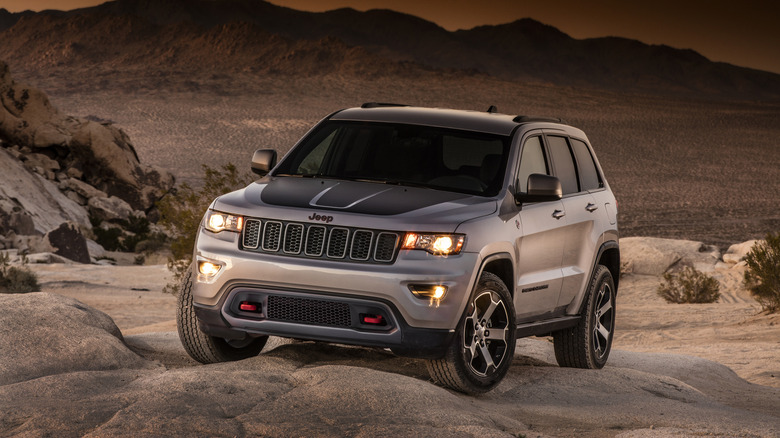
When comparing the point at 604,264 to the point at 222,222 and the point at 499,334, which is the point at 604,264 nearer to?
the point at 499,334

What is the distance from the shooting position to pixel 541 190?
7.62 m

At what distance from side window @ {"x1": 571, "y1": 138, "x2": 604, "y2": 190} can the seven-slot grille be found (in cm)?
294

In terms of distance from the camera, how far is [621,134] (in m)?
74.4

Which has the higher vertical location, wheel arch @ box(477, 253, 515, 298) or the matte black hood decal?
the matte black hood decal

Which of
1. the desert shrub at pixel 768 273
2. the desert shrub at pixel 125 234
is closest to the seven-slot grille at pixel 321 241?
the desert shrub at pixel 768 273

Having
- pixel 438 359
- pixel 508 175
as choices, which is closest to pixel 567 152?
pixel 508 175

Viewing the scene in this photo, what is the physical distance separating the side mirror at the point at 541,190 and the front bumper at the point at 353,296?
0.94m

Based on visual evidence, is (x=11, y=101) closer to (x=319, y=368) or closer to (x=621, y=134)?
(x=319, y=368)

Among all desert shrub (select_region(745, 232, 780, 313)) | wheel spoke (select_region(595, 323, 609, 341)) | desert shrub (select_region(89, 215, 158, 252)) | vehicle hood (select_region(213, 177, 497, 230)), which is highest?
vehicle hood (select_region(213, 177, 497, 230))

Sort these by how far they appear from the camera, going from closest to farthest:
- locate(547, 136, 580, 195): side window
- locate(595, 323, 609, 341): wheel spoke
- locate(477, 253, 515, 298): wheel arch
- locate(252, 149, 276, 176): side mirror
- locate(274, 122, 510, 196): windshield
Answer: locate(477, 253, 515, 298): wheel arch
locate(274, 122, 510, 196): windshield
locate(252, 149, 276, 176): side mirror
locate(547, 136, 580, 195): side window
locate(595, 323, 609, 341): wheel spoke

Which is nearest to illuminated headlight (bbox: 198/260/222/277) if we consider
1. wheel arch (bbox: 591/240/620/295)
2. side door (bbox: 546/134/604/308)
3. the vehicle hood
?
the vehicle hood

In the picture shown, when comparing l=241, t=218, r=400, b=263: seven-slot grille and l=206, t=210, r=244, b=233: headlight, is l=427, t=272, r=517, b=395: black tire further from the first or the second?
l=206, t=210, r=244, b=233: headlight

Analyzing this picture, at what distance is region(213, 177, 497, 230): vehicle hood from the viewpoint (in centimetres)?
687

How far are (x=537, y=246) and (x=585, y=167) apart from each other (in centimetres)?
171
